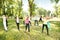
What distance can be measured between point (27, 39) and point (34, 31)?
0.77 meters

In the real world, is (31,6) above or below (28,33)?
above

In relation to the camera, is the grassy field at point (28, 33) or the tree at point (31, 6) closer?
the grassy field at point (28, 33)

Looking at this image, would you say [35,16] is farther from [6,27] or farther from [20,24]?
[6,27]

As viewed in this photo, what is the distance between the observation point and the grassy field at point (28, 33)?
22.2 feet

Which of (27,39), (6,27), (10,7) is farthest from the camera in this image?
(10,7)

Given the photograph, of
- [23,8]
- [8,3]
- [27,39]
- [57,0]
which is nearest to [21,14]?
[23,8]

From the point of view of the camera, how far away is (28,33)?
7.19 metres

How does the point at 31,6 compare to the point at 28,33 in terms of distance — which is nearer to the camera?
the point at 28,33

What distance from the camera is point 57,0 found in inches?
325

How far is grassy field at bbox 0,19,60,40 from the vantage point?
6.76m

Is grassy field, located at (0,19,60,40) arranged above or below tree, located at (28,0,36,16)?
below

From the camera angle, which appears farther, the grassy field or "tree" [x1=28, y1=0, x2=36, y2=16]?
"tree" [x1=28, y1=0, x2=36, y2=16]

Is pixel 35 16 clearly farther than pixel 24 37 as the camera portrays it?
Yes

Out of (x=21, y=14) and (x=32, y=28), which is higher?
(x=21, y=14)
